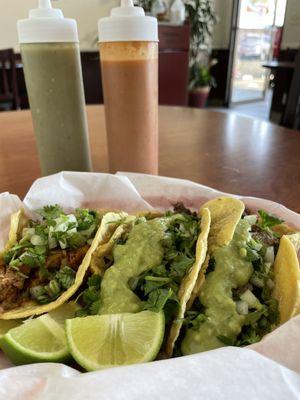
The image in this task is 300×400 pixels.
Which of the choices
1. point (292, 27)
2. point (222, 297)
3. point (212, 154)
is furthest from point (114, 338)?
point (292, 27)

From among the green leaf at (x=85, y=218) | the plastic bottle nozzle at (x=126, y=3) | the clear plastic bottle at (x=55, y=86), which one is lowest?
the green leaf at (x=85, y=218)

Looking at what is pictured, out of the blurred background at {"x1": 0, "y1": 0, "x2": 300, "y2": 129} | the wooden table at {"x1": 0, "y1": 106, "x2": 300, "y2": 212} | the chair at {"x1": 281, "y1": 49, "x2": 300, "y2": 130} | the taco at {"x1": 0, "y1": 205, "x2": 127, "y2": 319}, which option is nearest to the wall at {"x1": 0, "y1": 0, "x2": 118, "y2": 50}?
the blurred background at {"x1": 0, "y1": 0, "x2": 300, "y2": 129}

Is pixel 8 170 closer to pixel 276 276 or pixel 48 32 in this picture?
pixel 48 32

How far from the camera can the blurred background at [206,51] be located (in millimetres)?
4754

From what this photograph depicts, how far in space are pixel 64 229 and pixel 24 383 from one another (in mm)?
373

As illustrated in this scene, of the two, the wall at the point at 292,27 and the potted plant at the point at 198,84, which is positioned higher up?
the wall at the point at 292,27

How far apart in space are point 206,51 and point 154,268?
271 inches

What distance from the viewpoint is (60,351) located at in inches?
23.4

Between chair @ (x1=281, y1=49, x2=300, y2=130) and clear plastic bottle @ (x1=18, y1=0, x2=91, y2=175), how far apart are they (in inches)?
54.0

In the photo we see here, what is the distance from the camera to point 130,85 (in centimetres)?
100

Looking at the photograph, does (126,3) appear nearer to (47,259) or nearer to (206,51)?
(47,259)

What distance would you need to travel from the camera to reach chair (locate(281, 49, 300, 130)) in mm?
1939

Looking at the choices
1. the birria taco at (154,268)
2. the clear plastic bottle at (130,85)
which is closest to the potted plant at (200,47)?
the clear plastic bottle at (130,85)

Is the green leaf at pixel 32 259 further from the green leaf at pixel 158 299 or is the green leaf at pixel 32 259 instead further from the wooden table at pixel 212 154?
the wooden table at pixel 212 154
